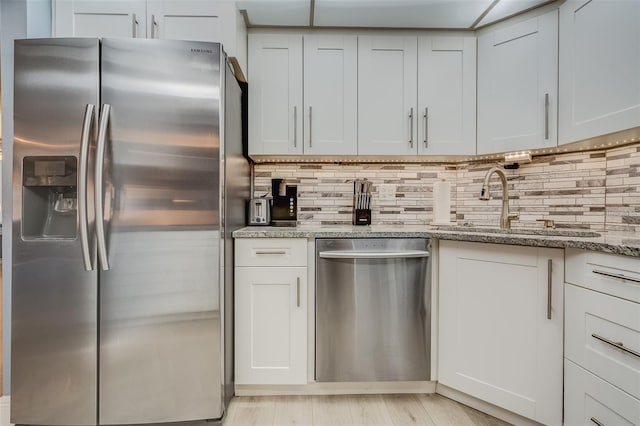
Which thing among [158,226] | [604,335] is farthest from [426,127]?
[158,226]

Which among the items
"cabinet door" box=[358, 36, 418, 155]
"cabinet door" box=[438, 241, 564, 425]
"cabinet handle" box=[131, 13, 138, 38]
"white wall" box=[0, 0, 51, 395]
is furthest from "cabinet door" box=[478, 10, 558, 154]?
"white wall" box=[0, 0, 51, 395]

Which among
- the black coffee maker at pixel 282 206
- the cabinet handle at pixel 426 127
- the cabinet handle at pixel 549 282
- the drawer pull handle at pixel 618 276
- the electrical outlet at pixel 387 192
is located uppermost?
the cabinet handle at pixel 426 127

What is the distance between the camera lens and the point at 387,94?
2.08 meters

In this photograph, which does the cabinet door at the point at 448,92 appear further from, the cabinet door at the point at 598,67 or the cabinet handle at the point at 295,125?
the cabinet handle at the point at 295,125

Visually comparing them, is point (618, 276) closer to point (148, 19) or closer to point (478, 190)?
point (478, 190)

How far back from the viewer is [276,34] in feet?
6.76

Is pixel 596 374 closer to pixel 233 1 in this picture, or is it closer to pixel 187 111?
pixel 187 111

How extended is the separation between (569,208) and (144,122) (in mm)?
2458

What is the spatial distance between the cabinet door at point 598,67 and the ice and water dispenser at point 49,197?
2.53 m

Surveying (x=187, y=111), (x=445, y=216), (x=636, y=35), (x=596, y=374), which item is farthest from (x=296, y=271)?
(x=636, y=35)

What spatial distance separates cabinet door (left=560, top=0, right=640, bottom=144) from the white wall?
9.45 feet

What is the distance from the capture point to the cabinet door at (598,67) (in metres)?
1.40

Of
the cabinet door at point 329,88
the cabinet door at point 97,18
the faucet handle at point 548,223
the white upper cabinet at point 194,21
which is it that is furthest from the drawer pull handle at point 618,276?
the cabinet door at point 97,18

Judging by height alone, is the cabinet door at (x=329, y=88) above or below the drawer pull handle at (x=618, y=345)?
above
